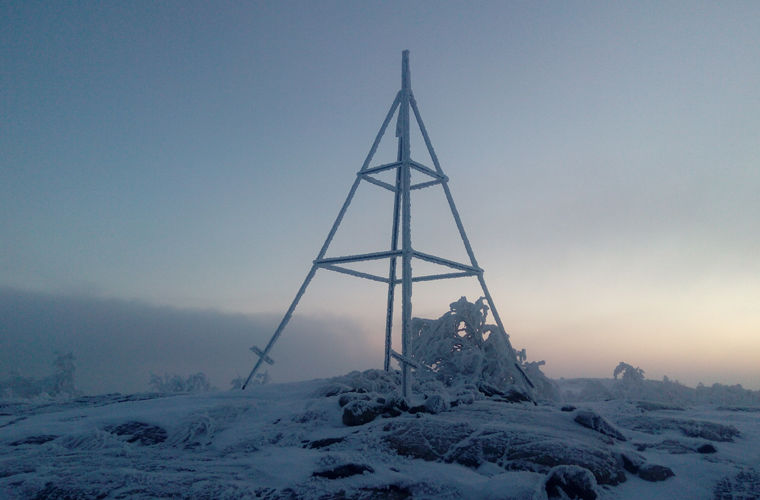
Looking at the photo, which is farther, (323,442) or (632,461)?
(323,442)

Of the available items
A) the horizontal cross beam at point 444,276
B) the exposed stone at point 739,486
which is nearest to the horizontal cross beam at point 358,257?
the horizontal cross beam at point 444,276

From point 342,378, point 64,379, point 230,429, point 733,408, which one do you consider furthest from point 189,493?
point 64,379

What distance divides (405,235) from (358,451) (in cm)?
520

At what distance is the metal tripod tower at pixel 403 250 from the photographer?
9.78 metres

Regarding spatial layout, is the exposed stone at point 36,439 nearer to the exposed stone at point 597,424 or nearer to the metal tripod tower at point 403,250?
the metal tripod tower at point 403,250

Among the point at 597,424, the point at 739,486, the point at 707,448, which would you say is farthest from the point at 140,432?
the point at 707,448

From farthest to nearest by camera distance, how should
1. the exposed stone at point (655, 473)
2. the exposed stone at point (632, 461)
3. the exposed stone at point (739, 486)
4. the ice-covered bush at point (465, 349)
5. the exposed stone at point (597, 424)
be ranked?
the ice-covered bush at point (465, 349), the exposed stone at point (597, 424), the exposed stone at point (632, 461), the exposed stone at point (655, 473), the exposed stone at point (739, 486)

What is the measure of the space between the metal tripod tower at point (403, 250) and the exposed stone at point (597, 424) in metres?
3.41

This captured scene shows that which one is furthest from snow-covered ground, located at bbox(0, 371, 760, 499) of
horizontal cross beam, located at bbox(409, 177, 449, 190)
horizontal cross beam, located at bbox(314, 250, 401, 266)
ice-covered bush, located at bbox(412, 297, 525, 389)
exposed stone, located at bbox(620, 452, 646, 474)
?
horizontal cross beam, located at bbox(409, 177, 449, 190)

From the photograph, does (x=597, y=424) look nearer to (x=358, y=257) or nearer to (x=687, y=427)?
(x=687, y=427)

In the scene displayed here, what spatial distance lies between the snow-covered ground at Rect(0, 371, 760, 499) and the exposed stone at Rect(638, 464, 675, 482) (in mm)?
15

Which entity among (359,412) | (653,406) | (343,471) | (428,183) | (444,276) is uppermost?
(428,183)

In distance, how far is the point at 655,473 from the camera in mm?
5637

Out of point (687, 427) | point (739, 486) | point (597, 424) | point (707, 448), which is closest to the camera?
point (739, 486)
